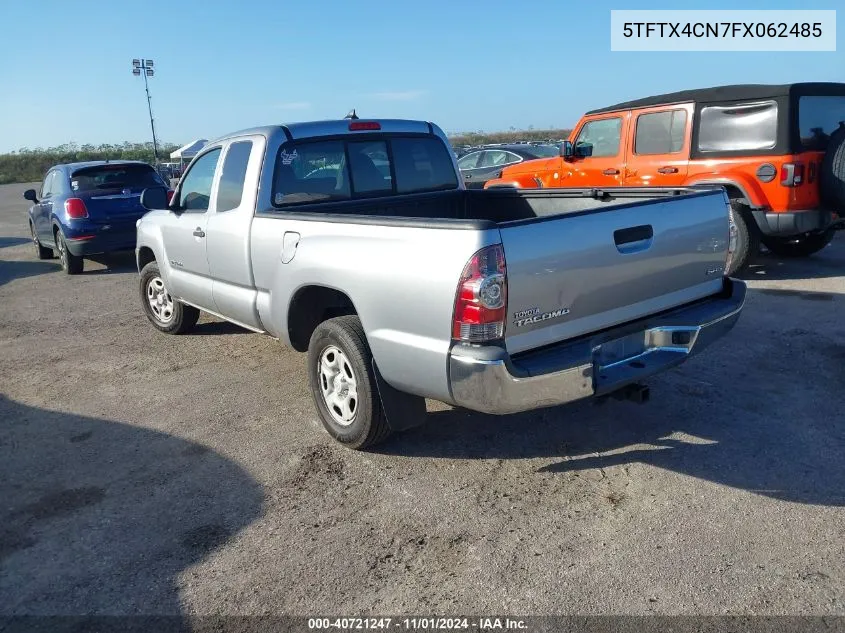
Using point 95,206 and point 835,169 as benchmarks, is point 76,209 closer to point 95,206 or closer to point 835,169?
point 95,206

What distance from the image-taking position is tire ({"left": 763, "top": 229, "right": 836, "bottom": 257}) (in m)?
8.98

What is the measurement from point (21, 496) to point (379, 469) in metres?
1.94

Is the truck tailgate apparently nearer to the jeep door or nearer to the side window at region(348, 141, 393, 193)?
the side window at region(348, 141, 393, 193)

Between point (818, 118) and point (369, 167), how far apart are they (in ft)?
18.2

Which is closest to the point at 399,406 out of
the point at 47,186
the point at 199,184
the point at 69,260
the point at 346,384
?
the point at 346,384

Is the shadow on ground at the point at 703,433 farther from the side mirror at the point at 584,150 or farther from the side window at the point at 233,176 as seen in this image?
the side mirror at the point at 584,150

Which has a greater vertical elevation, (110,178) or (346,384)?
(110,178)

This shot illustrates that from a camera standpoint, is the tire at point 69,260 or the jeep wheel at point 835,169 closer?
the jeep wheel at point 835,169

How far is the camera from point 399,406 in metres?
3.72

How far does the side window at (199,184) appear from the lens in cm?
534

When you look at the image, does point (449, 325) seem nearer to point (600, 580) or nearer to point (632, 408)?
point (600, 580)

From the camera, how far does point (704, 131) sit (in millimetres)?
8188

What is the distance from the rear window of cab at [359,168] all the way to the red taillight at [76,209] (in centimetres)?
666

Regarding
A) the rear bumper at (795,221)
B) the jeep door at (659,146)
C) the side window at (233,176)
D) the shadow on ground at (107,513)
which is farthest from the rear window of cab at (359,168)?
the rear bumper at (795,221)
